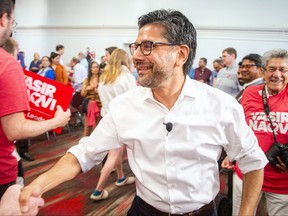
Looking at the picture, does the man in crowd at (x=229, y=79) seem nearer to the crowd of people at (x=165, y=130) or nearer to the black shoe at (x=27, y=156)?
the crowd of people at (x=165, y=130)

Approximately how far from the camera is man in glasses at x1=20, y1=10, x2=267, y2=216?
1.32m

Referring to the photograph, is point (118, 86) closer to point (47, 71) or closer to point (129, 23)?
point (47, 71)

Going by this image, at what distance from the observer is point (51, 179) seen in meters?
1.19

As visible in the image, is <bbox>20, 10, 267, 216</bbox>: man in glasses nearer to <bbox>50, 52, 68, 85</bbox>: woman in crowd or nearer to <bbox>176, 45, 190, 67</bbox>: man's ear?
<bbox>176, 45, 190, 67</bbox>: man's ear

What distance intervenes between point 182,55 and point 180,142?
0.45 meters

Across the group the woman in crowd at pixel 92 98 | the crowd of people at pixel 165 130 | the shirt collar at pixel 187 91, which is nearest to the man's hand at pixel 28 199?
the crowd of people at pixel 165 130

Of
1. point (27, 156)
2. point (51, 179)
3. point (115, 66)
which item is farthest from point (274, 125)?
point (27, 156)

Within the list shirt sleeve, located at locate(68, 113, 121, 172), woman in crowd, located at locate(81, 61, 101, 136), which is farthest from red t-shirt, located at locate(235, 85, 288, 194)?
woman in crowd, located at locate(81, 61, 101, 136)

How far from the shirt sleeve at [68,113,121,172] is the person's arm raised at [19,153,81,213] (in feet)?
0.10

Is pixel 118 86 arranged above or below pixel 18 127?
below

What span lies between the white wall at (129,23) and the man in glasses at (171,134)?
31.2 ft

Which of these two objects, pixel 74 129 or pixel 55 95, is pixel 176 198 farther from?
pixel 74 129

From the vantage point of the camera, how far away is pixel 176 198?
4.29 ft

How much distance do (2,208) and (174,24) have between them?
42.9 inches
